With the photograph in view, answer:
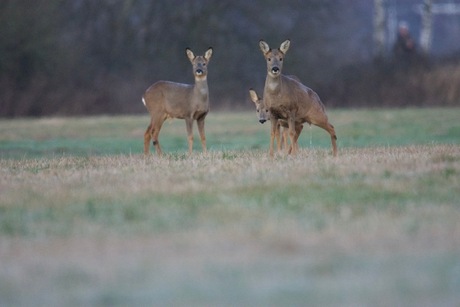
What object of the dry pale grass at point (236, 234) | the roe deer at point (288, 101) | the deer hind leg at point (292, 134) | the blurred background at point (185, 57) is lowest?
the dry pale grass at point (236, 234)

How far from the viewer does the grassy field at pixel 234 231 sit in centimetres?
767

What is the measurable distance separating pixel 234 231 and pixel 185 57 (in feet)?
133

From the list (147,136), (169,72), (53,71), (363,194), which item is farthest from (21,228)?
(169,72)

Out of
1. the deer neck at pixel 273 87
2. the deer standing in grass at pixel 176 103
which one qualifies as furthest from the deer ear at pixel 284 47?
the deer standing in grass at pixel 176 103

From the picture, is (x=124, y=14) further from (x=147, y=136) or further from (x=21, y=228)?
(x=21, y=228)

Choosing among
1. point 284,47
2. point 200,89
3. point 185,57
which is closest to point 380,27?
point 185,57

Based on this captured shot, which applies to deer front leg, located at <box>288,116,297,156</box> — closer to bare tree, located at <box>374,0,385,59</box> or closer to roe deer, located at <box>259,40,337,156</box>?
roe deer, located at <box>259,40,337,156</box>

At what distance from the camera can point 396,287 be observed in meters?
7.62

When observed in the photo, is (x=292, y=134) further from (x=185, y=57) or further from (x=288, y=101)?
(x=185, y=57)

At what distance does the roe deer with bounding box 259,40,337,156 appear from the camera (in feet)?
54.9

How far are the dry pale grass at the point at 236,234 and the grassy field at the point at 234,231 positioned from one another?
0.05 ft

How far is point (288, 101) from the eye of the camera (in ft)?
54.9

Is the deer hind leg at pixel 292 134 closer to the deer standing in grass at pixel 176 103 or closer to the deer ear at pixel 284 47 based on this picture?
the deer ear at pixel 284 47

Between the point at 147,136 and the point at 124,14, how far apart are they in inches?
1209
